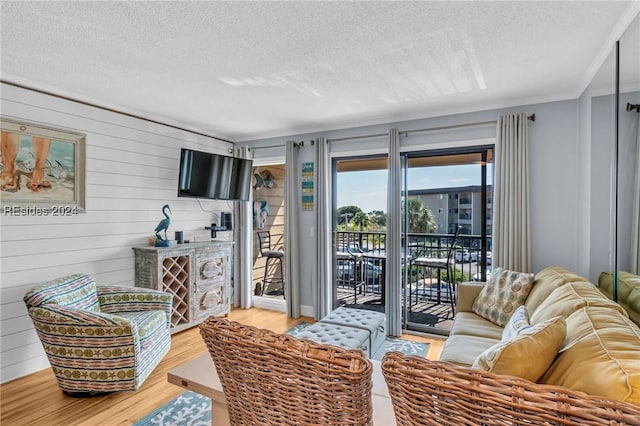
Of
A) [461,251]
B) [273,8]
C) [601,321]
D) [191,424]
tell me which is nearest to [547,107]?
[461,251]

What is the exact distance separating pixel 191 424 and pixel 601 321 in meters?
2.40

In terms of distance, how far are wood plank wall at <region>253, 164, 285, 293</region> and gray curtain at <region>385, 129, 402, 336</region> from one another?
2212mm

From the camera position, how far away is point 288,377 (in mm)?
881

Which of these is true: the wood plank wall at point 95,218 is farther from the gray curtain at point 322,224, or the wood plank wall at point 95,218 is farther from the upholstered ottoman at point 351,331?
the upholstered ottoman at point 351,331

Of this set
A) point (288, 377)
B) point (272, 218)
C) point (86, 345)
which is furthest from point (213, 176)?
point (288, 377)

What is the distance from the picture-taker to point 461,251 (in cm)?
382

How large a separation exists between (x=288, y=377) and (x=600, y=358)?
1107 millimetres

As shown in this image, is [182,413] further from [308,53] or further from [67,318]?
[308,53]

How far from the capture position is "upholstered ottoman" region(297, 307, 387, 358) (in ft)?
8.53

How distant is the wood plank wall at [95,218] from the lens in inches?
108

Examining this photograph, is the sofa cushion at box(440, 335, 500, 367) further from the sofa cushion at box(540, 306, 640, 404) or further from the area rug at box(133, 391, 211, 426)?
the area rug at box(133, 391, 211, 426)

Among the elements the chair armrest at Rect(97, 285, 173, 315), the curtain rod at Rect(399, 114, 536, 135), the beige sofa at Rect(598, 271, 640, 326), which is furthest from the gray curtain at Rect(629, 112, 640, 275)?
the chair armrest at Rect(97, 285, 173, 315)

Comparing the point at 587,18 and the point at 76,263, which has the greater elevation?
the point at 587,18

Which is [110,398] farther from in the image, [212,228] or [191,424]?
[212,228]
